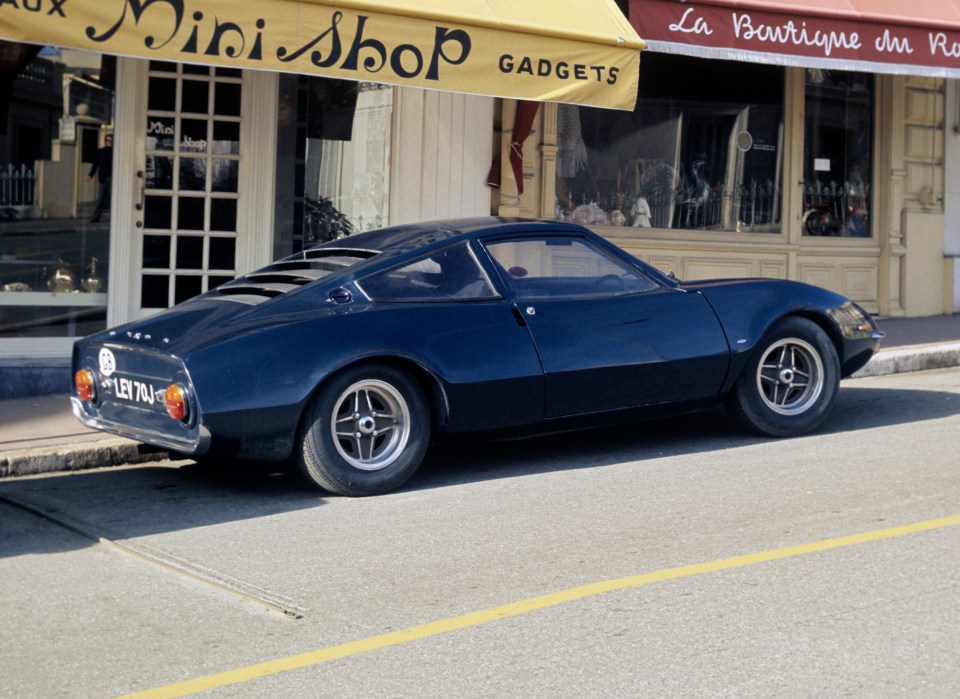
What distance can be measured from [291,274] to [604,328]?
1.72 m

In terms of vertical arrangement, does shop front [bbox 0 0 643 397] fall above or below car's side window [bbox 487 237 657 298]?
above

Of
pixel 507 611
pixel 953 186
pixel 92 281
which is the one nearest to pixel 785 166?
pixel 953 186

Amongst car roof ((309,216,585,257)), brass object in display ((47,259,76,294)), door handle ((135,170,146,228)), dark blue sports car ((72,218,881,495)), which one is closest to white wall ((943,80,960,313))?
dark blue sports car ((72,218,881,495))

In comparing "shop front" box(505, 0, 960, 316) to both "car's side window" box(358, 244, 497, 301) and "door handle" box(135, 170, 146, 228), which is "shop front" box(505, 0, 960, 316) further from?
"car's side window" box(358, 244, 497, 301)

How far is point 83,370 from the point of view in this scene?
7.03 meters

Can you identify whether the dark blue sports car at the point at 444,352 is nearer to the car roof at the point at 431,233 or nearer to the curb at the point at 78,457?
the car roof at the point at 431,233

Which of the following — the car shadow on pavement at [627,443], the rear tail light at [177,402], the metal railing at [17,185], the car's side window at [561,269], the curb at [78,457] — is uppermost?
the metal railing at [17,185]

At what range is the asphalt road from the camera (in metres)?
4.11

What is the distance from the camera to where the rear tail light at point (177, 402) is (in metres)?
6.30

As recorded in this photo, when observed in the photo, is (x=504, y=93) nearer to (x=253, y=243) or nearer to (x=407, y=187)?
(x=407, y=187)

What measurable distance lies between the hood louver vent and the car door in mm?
805

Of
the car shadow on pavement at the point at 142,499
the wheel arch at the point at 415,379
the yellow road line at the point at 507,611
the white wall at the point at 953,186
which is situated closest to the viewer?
the yellow road line at the point at 507,611

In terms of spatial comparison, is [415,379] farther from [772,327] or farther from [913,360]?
[913,360]

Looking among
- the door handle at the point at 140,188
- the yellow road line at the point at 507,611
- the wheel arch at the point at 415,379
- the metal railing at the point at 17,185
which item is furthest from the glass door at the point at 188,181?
the yellow road line at the point at 507,611
